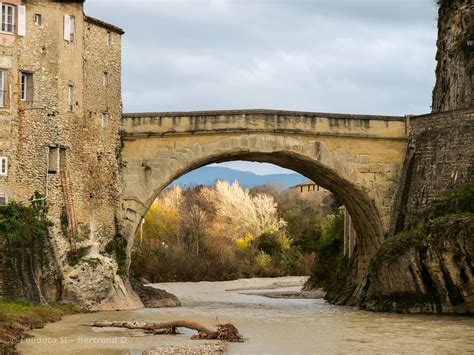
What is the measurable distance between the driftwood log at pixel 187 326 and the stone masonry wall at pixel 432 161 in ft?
39.0

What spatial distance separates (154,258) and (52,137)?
1142 inches

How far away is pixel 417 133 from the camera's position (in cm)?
3662

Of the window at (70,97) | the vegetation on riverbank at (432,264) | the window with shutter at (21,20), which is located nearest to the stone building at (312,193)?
the vegetation on riverbank at (432,264)

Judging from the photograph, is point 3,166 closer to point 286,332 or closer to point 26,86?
point 26,86

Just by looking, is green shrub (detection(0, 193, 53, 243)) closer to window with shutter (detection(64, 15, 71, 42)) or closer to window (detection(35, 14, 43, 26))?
window with shutter (detection(64, 15, 71, 42))

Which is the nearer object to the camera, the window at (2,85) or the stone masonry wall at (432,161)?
the window at (2,85)

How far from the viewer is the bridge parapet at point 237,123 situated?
3534 centimetres

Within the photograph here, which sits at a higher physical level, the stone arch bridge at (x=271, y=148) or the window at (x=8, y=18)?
the window at (x=8, y=18)

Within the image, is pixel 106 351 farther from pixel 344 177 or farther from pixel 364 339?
pixel 344 177

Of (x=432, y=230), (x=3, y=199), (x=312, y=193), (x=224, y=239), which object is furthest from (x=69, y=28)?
(x=312, y=193)

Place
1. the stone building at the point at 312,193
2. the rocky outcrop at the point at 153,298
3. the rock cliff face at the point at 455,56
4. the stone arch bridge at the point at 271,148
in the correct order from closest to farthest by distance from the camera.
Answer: the stone arch bridge at the point at 271,148
the rocky outcrop at the point at 153,298
the rock cliff face at the point at 455,56
the stone building at the point at 312,193

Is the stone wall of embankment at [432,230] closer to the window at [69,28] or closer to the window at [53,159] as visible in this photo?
the window at [53,159]

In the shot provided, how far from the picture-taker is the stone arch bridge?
116ft

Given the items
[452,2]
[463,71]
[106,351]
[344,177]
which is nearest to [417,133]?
[344,177]
